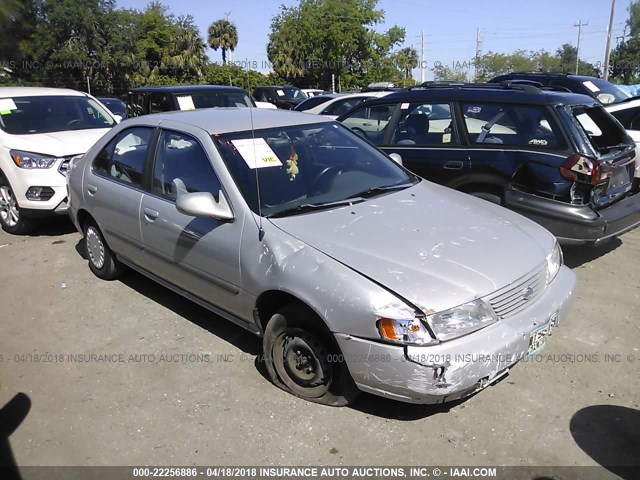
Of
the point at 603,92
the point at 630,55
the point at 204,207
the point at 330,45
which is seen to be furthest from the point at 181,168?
the point at 630,55

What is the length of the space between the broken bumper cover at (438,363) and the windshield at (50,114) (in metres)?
5.86

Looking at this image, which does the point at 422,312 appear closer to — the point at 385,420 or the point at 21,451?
the point at 385,420

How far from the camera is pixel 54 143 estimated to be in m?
6.53

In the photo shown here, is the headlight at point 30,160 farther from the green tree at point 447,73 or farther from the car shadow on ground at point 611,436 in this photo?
the green tree at point 447,73

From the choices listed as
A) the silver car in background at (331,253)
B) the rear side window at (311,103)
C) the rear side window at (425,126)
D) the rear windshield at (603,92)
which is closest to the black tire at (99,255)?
the silver car in background at (331,253)

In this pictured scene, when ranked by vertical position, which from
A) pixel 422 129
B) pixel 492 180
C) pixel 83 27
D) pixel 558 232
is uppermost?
pixel 83 27

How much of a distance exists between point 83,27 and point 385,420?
1548 inches

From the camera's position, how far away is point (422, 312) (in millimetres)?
Result: 2641

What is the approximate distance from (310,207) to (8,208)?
16.5 feet

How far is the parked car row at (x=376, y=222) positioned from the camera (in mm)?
2744

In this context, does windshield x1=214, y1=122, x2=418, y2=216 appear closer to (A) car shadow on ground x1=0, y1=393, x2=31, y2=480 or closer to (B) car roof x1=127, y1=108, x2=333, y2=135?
(B) car roof x1=127, y1=108, x2=333, y2=135

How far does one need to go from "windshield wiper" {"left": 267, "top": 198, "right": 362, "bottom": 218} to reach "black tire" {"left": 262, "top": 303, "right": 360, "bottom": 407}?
584mm

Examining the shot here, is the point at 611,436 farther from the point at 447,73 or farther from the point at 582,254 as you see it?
the point at 447,73

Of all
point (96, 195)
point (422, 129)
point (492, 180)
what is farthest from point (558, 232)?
point (96, 195)
